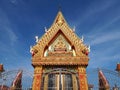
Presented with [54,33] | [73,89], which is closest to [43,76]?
[73,89]

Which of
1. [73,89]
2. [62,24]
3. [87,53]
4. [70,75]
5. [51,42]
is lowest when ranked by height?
[73,89]

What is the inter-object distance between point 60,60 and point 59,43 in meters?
2.64

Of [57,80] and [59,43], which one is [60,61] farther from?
[59,43]

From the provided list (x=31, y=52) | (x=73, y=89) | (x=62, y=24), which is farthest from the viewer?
(x=62, y=24)

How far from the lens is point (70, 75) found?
22.6 meters

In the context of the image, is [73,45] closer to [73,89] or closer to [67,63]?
[67,63]

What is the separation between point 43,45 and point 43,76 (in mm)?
3237

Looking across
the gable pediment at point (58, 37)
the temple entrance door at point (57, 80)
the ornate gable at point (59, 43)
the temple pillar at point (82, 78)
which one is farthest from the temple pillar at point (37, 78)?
the temple pillar at point (82, 78)

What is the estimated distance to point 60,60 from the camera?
73.3 ft

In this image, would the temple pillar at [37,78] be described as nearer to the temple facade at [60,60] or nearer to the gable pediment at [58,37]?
the temple facade at [60,60]

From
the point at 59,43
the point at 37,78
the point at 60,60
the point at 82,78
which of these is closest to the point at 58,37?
the point at 59,43

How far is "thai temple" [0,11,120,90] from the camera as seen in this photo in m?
21.3

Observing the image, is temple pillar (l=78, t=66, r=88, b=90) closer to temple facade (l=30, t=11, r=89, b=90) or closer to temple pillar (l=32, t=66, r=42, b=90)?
temple facade (l=30, t=11, r=89, b=90)

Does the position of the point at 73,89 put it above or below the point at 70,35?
below
